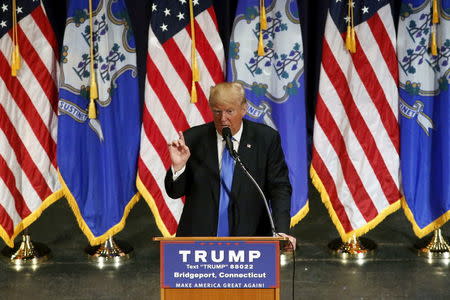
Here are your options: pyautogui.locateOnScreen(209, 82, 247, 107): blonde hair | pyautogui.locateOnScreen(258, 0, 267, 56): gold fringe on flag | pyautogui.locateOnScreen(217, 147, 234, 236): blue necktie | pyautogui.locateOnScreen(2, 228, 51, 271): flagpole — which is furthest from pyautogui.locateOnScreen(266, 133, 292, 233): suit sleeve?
pyautogui.locateOnScreen(2, 228, 51, 271): flagpole

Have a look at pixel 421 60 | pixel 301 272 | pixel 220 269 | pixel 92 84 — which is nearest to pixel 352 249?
pixel 301 272

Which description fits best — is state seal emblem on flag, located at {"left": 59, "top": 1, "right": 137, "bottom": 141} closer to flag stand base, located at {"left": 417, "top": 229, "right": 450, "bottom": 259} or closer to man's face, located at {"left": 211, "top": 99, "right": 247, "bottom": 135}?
man's face, located at {"left": 211, "top": 99, "right": 247, "bottom": 135}

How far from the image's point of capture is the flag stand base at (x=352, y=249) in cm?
559

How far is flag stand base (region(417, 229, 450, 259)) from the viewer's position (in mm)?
5551

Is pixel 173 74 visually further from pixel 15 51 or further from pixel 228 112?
pixel 228 112

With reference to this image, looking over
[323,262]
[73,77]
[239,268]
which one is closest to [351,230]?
[323,262]

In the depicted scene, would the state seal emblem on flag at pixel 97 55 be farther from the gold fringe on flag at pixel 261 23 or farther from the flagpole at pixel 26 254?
the flagpole at pixel 26 254

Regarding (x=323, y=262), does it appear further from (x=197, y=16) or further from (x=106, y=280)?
(x=197, y=16)

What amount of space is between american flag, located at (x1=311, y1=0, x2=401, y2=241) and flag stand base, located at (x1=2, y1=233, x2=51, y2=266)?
6.54ft

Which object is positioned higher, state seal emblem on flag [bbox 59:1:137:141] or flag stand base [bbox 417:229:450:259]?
state seal emblem on flag [bbox 59:1:137:141]

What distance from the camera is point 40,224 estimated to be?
6.43 m

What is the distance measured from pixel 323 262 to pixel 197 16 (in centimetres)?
188

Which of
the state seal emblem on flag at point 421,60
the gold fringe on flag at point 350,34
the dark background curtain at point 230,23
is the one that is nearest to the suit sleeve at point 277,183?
the gold fringe on flag at point 350,34

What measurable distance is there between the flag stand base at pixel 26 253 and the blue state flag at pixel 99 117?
38 cm
